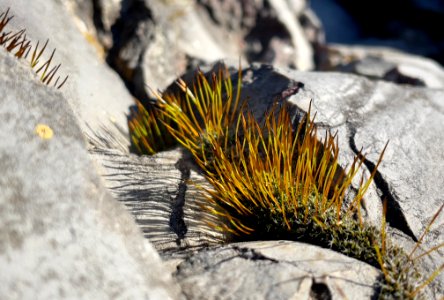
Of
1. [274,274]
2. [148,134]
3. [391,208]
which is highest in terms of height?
[148,134]

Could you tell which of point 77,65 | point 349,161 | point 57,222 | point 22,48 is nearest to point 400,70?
point 349,161

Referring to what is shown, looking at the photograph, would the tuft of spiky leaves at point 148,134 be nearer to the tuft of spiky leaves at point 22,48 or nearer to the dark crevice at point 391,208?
the tuft of spiky leaves at point 22,48

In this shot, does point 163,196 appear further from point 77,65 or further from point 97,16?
point 97,16

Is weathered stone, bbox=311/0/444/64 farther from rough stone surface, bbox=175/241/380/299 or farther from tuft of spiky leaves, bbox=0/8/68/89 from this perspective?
tuft of spiky leaves, bbox=0/8/68/89

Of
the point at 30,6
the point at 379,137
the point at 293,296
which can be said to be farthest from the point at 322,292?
the point at 30,6

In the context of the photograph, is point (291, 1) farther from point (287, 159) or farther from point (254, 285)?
point (254, 285)

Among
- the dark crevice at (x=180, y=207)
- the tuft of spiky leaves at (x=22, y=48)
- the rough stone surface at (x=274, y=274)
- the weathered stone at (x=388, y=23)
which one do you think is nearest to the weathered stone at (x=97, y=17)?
the tuft of spiky leaves at (x=22, y=48)
